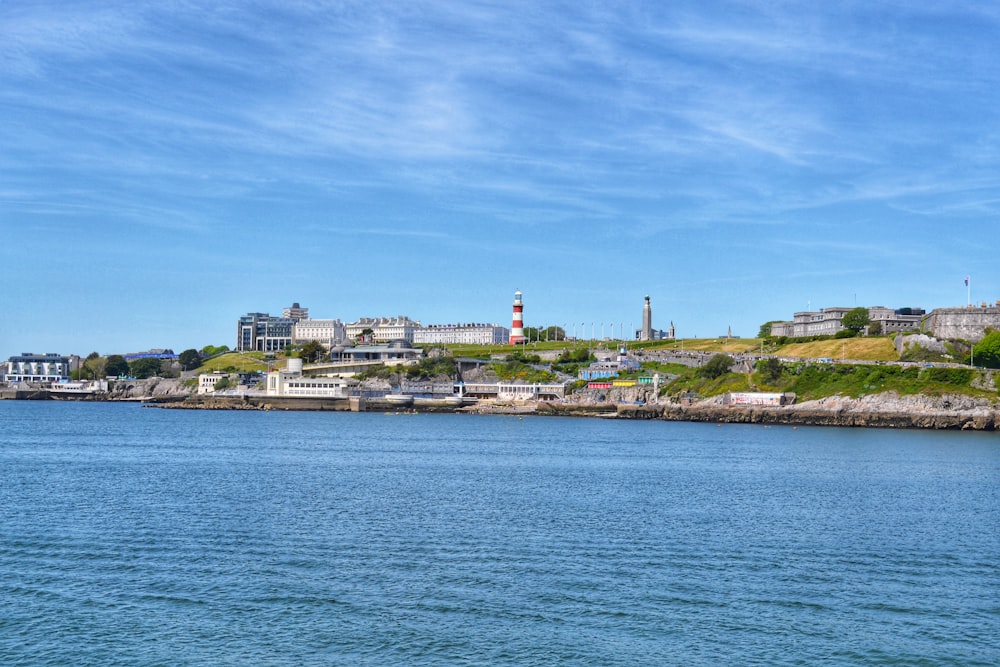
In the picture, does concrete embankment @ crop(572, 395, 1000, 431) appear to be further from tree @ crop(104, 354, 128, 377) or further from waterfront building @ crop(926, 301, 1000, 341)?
tree @ crop(104, 354, 128, 377)

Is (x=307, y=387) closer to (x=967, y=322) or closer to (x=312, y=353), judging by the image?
(x=312, y=353)

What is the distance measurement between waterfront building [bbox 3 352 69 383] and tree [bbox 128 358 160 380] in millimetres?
13832

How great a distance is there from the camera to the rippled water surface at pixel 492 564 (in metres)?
17.6

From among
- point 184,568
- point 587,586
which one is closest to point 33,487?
point 184,568

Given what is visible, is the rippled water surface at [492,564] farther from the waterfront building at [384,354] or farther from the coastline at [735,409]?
the waterfront building at [384,354]

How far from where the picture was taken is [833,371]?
334 ft

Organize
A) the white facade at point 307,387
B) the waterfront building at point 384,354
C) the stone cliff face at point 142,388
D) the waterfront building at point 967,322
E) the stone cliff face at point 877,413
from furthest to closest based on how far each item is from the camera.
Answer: the stone cliff face at point 142,388, the waterfront building at point 384,354, the white facade at point 307,387, the waterfront building at point 967,322, the stone cliff face at point 877,413

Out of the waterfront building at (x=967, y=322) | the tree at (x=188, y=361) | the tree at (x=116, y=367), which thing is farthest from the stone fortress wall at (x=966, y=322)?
the tree at (x=116, y=367)

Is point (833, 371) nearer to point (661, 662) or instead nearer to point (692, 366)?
point (692, 366)

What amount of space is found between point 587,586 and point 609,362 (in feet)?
359

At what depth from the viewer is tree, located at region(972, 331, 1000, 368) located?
320 feet

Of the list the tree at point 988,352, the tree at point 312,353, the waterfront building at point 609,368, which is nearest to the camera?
the tree at point 988,352

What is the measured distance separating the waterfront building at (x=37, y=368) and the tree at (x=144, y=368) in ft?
45.4

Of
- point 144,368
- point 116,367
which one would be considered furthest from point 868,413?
point 116,367
